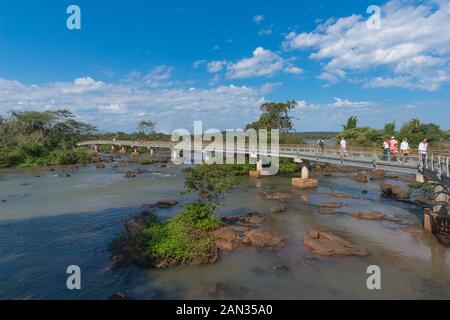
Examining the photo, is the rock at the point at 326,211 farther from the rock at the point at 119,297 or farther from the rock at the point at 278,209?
the rock at the point at 119,297

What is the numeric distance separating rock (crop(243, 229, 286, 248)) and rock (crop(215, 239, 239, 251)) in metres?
0.79

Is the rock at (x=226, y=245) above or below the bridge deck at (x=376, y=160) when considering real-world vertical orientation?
below

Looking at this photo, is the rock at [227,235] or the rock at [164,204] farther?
the rock at [164,204]

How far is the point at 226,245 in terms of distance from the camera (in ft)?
→ 54.4

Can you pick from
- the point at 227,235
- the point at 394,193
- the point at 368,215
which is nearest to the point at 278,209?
the point at 368,215

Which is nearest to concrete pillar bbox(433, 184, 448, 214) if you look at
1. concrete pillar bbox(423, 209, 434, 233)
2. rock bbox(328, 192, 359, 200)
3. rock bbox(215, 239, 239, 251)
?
concrete pillar bbox(423, 209, 434, 233)

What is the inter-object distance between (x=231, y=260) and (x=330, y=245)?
5.62 meters

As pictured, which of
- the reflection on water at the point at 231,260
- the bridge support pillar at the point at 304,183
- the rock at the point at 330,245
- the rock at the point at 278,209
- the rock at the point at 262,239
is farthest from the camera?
the bridge support pillar at the point at 304,183

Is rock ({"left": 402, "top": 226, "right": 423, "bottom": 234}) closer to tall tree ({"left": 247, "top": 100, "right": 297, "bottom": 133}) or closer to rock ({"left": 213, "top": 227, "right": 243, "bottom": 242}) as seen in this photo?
rock ({"left": 213, "top": 227, "right": 243, "bottom": 242})

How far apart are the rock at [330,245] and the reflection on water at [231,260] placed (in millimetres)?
523

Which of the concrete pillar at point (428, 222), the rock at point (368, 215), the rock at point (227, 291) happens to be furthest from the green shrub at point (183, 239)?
the concrete pillar at point (428, 222)

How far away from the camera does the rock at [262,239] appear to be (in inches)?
672
